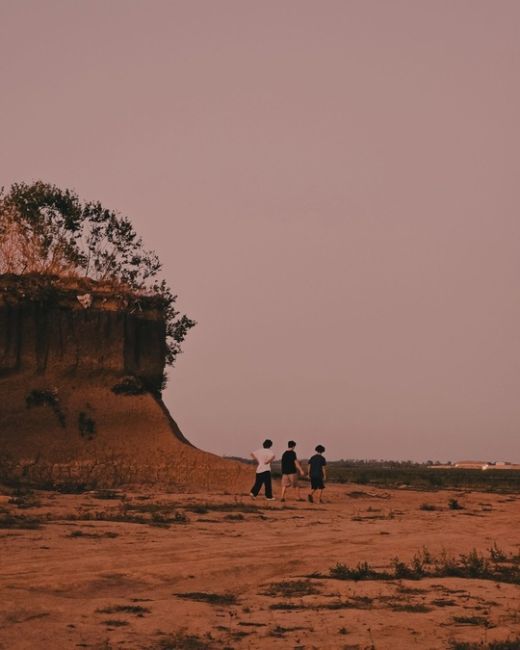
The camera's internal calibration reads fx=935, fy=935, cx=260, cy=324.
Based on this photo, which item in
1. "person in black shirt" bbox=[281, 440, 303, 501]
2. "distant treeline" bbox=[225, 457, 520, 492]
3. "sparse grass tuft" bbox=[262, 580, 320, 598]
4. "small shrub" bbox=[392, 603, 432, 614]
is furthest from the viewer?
"distant treeline" bbox=[225, 457, 520, 492]

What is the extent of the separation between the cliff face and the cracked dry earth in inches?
330

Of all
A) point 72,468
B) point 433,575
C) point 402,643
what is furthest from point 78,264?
point 402,643

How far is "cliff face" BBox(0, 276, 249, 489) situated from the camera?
26297 millimetres

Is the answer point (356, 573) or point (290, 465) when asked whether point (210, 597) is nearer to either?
point (356, 573)

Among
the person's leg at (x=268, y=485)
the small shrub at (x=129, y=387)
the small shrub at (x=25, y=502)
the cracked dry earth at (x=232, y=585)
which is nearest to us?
the cracked dry earth at (x=232, y=585)

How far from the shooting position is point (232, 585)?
1023 cm

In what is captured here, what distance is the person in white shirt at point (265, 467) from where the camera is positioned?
76.1 ft

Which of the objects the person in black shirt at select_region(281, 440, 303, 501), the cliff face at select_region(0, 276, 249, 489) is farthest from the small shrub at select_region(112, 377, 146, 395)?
the person in black shirt at select_region(281, 440, 303, 501)

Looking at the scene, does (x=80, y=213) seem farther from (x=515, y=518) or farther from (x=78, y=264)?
(x=515, y=518)

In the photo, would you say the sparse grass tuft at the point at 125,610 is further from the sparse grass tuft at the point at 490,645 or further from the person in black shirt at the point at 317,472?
the person in black shirt at the point at 317,472

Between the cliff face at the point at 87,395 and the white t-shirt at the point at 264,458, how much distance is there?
3416 mm

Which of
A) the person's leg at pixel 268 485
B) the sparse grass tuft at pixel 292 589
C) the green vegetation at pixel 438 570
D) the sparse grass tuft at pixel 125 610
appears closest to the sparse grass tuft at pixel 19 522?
the green vegetation at pixel 438 570

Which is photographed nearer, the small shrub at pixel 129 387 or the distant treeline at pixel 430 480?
the small shrub at pixel 129 387

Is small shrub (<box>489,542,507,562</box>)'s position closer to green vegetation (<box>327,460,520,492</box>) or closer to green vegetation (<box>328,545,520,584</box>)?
green vegetation (<box>328,545,520,584</box>)
